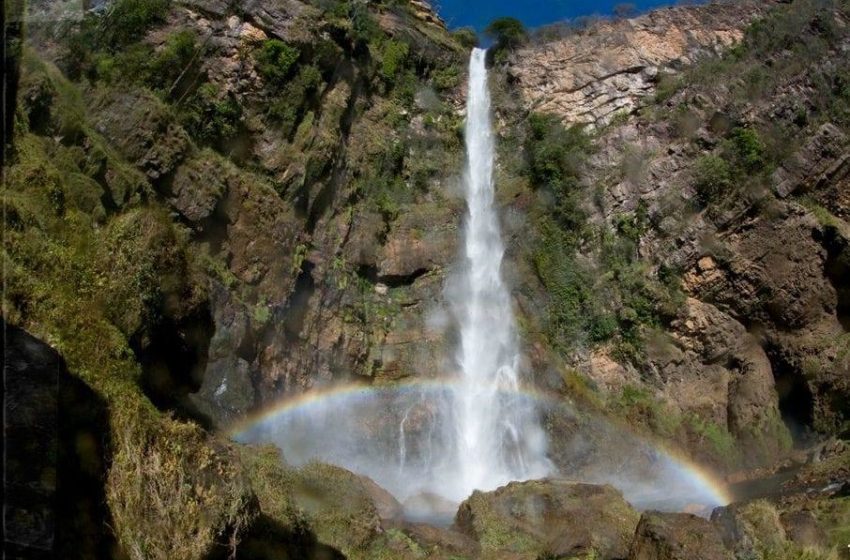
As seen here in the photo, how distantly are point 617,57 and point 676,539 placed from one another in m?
26.1

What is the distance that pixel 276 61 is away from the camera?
25.1 meters

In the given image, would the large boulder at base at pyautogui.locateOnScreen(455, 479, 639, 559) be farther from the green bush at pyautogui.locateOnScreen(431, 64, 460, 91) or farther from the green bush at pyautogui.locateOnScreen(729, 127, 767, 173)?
the green bush at pyautogui.locateOnScreen(431, 64, 460, 91)

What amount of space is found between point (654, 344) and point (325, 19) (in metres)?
16.9

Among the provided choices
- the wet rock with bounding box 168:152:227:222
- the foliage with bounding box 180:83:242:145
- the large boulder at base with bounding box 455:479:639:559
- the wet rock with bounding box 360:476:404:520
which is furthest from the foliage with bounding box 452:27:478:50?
the large boulder at base with bounding box 455:479:639:559

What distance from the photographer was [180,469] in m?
7.77

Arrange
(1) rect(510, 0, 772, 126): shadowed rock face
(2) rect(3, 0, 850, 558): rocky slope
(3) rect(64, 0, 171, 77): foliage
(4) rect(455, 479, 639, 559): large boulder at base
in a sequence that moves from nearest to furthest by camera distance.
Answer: (2) rect(3, 0, 850, 558): rocky slope < (4) rect(455, 479, 639, 559): large boulder at base < (3) rect(64, 0, 171, 77): foliage < (1) rect(510, 0, 772, 126): shadowed rock face

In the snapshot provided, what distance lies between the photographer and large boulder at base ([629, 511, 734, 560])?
39.1 ft

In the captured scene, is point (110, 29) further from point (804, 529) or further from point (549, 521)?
point (804, 529)

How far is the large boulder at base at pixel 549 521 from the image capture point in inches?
539

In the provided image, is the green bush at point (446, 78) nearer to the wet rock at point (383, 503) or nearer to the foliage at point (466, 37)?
the foliage at point (466, 37)

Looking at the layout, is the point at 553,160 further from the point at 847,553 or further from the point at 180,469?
the point at 180,469

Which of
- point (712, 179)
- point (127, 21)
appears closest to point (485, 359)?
point (712, 179)

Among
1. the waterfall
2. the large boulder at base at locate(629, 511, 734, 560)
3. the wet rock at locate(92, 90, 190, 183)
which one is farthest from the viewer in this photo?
the waterfall

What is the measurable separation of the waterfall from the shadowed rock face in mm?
3333
